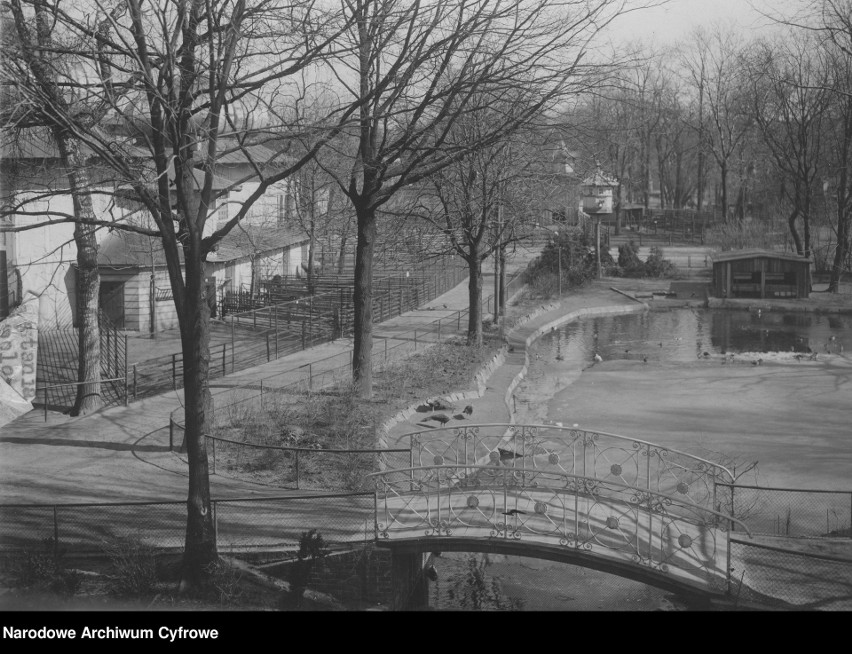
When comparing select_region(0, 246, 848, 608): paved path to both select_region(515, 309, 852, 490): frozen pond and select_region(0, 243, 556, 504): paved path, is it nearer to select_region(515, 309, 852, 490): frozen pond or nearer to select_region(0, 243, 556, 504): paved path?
select_region(0, 243, 556, 504): paved path

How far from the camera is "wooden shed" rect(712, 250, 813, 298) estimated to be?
4984cm

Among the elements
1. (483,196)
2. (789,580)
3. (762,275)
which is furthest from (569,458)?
(762,275)

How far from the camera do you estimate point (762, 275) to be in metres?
50.3

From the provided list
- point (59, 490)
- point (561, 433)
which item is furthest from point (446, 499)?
point (561, 433)

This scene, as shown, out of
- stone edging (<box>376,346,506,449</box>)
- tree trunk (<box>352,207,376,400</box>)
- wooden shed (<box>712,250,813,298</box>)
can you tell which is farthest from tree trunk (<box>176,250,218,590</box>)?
wooden shed (<box>712,250,813,298</box>)

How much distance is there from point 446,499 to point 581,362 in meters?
21.5

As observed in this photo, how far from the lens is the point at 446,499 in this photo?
13773 mm

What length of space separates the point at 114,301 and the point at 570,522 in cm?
2575

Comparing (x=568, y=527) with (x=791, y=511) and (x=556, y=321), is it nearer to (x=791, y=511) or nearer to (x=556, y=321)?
(x=791, y=511)

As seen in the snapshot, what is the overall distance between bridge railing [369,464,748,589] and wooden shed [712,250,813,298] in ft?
128

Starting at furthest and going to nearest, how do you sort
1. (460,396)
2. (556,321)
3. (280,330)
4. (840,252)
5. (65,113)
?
(840,252), (556,321), (280,330), (460,396), (65,113)

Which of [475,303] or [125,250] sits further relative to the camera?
[125,250]

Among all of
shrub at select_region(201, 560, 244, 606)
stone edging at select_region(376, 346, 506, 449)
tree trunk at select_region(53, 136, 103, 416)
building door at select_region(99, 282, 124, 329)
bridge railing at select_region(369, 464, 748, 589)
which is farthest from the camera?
building door at select_region(99, 282, 124, 329)
